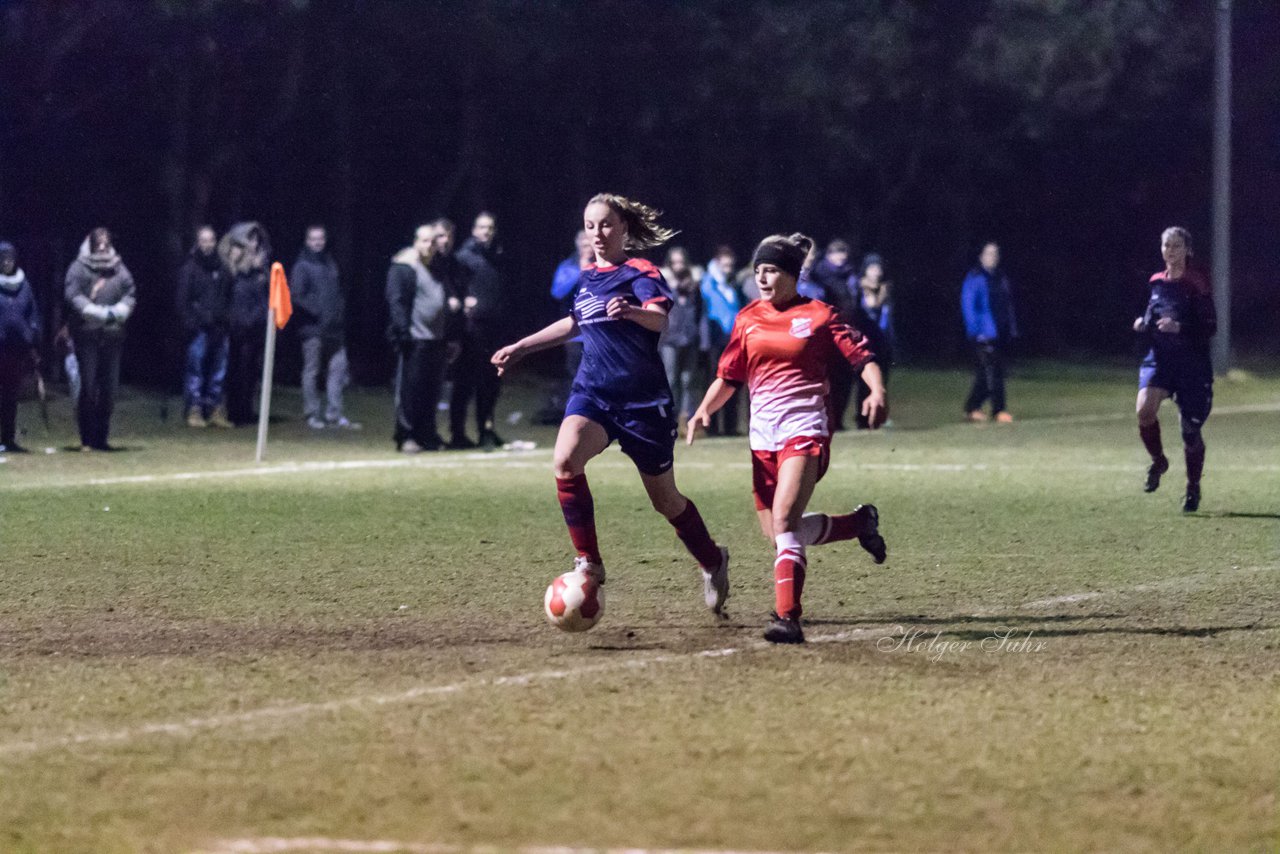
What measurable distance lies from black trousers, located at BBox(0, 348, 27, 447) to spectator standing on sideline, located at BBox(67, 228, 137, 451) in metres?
0.54

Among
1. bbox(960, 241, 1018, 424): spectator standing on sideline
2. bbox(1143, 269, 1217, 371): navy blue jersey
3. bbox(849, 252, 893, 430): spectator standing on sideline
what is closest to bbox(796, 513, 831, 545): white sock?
bbox(1143, 269, 1217, 371): navy blue jersey

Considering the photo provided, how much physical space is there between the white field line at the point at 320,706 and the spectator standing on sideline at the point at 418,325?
36.3 feet

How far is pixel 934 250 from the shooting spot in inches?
1965

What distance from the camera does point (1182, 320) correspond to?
14102mm

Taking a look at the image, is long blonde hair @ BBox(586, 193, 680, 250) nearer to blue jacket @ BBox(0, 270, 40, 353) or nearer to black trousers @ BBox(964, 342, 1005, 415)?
blue jacket @ BBox(0, 270, 40, 353)

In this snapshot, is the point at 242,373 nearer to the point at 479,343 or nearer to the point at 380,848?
the point at 479,343

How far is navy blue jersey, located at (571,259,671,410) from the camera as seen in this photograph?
9.30 metres

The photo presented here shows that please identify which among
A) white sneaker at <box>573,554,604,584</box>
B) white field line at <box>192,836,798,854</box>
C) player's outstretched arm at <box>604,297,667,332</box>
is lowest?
white field line at <box>192,836,798,854</box>

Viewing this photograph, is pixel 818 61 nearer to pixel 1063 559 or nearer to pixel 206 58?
pixel 206 58

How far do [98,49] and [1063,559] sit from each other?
20.9m

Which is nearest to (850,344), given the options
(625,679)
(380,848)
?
(625,679)

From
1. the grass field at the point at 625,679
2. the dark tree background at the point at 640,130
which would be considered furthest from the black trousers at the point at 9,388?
the dark tree background at the point at 640,130

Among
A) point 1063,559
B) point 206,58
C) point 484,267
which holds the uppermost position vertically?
point 206,58

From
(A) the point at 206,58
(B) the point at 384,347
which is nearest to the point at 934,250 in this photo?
(B) the point at 384,347
